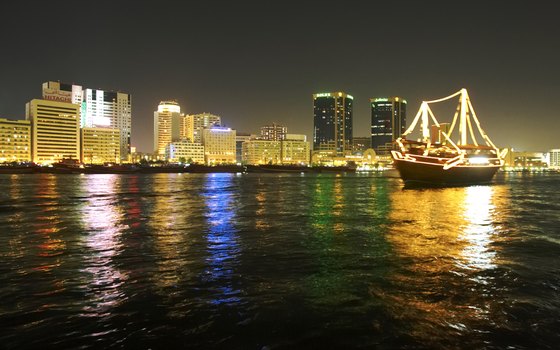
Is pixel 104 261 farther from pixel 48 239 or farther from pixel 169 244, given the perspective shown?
pixel 48 239

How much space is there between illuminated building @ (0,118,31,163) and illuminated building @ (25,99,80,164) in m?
2.60

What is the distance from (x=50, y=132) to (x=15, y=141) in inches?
582

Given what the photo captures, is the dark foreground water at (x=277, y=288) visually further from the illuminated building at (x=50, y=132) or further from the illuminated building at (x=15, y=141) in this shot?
the illuminated building at (x=50, y=132)

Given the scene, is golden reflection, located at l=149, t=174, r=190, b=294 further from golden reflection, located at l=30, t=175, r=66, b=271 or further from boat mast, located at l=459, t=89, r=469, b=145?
boat mast, located at l=459, t=89, r=469, b=145

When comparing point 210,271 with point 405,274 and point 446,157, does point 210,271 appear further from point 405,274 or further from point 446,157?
point 446,157

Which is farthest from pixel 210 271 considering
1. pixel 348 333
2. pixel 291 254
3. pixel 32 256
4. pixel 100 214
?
pixel 100 214

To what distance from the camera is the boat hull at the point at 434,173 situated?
2554 inches

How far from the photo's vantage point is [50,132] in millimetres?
192625

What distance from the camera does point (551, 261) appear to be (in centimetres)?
1213

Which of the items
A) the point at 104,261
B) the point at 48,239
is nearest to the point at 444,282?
the point at 104,261

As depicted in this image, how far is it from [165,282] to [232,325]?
313cm

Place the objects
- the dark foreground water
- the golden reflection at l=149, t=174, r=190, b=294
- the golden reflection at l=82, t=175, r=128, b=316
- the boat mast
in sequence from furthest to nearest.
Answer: the boat mast → the golden reflection at l=149, t=174, r=190, b=294 → the golden reflection at l=82, t=175, r=128, b=316 → the dark foreground water

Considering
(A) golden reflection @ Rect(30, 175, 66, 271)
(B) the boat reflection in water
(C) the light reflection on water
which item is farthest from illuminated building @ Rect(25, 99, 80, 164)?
(B) the boat reflection in water

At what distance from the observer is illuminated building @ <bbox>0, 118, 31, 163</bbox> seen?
182m
